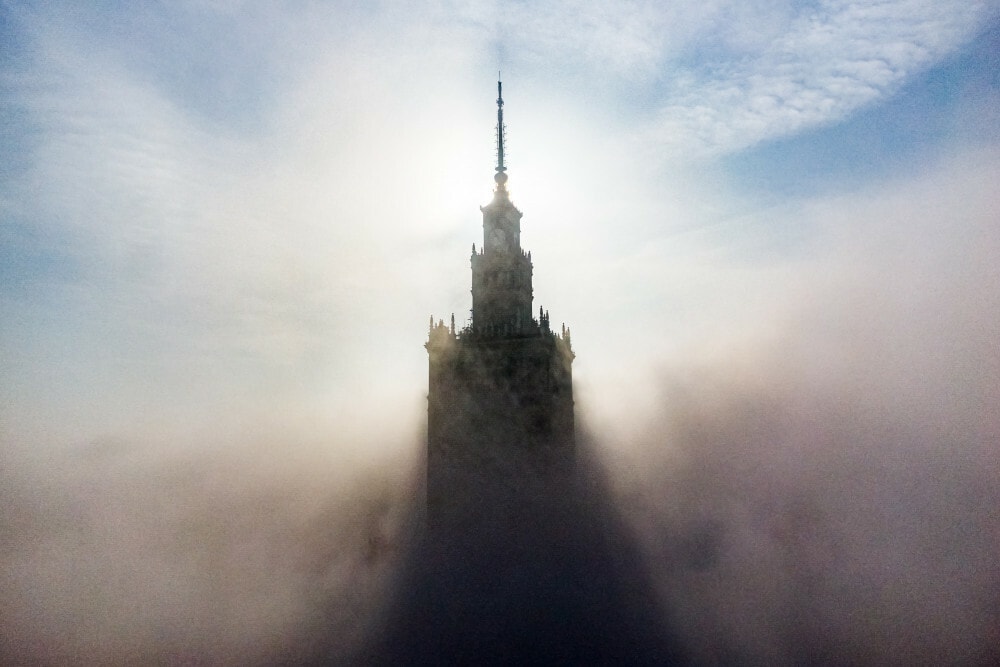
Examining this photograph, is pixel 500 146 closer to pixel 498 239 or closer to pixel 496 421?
pixel 498 239

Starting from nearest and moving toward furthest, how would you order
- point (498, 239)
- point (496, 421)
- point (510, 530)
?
point (510, 530)
point (496, 421)
point (498, 239)

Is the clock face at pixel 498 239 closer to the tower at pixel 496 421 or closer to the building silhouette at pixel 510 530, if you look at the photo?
the building silhouette at pixel 510 530

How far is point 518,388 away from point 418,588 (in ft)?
76.8

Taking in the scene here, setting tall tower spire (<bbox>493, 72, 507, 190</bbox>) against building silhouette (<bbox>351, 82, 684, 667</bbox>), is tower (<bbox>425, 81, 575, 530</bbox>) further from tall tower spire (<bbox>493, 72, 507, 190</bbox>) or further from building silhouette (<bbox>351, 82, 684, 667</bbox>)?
tall tower spire (<bbox>493, 72, 507, 190</bbox>)

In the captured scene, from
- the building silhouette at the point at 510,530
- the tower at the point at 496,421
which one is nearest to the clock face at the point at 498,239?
the building silhouette at the point at 510,530

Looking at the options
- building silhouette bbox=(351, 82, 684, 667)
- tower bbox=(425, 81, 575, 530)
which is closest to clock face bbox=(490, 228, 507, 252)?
building silhouette bbox=(351, 82, 684, 667)

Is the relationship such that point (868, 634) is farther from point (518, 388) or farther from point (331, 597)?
point (331, 597)

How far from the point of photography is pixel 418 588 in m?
59.8

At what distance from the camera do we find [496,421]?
211ft

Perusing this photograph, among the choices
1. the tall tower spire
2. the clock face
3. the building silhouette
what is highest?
the tall tower spire

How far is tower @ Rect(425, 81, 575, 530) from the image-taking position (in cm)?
6272

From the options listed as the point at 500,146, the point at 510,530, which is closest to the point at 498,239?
the point at 500,146

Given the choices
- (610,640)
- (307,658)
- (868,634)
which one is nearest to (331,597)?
(307,658)

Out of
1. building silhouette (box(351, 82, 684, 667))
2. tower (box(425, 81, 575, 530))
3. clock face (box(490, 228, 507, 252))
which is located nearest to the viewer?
building silhouette (box(351, 82, 684, 667))
